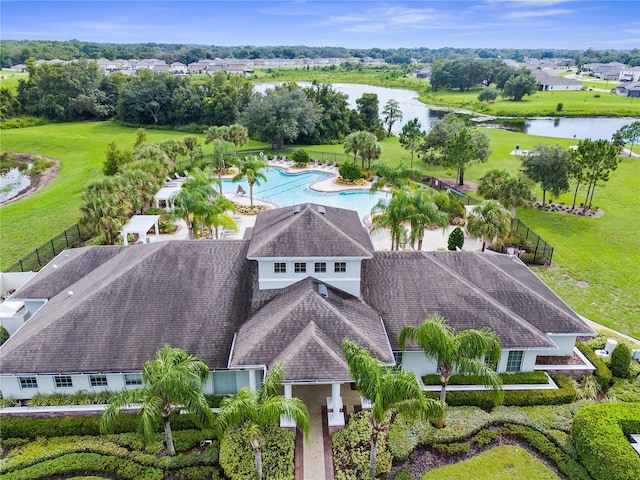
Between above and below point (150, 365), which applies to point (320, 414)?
below

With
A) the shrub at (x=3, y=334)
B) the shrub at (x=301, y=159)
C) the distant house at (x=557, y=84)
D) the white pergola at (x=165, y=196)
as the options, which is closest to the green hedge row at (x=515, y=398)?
the shrub at (x=3, y=334)

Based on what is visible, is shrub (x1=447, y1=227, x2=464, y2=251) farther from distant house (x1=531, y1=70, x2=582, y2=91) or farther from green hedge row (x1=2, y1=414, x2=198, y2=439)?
distant house (x1=531, y1=70, x2=582, y2=91)

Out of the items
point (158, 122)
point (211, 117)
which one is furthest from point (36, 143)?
point (211, 117)

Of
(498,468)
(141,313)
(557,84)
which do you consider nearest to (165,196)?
(141,313)

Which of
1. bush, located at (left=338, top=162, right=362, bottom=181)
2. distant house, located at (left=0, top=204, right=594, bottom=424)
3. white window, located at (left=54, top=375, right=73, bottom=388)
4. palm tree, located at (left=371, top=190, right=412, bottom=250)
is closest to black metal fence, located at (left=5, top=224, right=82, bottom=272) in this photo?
distant house, located at (left=0, top=204, right=594, bottom=424)

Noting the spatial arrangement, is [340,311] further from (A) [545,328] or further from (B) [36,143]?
(B) [36,143]

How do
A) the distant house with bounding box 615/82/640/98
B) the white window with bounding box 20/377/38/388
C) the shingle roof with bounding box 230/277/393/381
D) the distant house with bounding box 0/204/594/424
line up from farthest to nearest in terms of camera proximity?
the distant house with bounding box 615/82/640/98 → the white window with bounding box 20/377/38/388 → the distant house with bounding box 0/204/594/424 → the shingle roof with bounding box 230/277/393/381

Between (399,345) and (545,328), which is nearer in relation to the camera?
(399,345)
